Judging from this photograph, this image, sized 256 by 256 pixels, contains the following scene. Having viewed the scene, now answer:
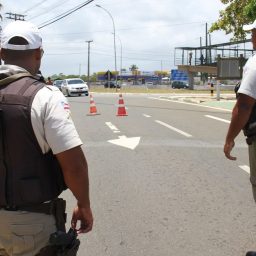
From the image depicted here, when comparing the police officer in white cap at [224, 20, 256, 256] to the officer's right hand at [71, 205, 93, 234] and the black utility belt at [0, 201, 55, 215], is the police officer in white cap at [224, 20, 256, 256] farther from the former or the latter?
the black utility belt at [0, 201, 55, 215]

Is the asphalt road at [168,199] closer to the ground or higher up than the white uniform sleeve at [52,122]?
closer to the ground

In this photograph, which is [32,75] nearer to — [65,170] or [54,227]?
[65,170]

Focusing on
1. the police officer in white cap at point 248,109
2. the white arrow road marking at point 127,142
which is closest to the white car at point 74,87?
the white arrow road marking at point 127,142

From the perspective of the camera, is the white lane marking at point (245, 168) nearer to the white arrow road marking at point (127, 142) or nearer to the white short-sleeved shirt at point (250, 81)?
the white arrow road marking at point (127, 142)

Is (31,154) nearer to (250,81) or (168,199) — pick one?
(250,81)

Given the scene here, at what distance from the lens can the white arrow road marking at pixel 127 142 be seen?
11334 millimetres

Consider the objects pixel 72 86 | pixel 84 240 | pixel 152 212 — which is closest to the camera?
pixel 84 240

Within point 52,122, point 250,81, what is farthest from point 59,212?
point 250,81

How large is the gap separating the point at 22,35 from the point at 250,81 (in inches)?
76.4

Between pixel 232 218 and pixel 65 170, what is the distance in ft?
11.6

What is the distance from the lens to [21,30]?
252cm

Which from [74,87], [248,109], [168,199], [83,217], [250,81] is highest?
[250,81]

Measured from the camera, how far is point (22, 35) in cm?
251

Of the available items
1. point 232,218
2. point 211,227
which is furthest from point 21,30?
point 232,218
